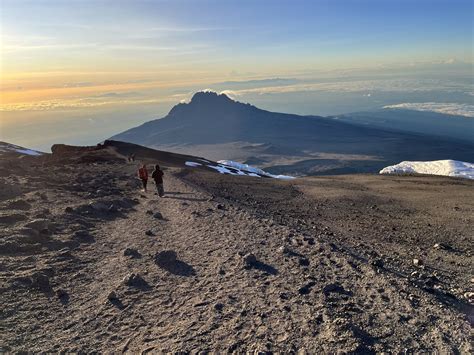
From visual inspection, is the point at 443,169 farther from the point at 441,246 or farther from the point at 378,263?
the point at 378,263

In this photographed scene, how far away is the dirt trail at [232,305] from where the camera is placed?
7.99 meters

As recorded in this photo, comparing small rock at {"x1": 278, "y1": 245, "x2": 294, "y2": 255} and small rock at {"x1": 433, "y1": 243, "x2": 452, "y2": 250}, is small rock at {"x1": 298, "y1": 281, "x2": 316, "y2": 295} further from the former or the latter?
small rock at {"x1": 433, "y1": 243, "x2": 452, "y2": 250}

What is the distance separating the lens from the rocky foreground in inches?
322

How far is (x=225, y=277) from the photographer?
35.7 ft

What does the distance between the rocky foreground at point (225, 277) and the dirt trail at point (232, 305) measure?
0.11 ft

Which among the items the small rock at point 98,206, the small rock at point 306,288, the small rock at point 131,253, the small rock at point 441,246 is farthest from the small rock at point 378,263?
the small rock at point 98,206

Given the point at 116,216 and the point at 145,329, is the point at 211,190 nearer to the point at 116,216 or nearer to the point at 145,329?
the point at 116,216

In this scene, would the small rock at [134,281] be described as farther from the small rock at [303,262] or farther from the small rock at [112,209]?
the small rock at [112,209]

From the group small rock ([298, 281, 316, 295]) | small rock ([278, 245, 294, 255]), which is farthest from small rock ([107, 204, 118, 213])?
small rock ([298, 281, 316, 295])

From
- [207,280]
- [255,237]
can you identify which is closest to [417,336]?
[207,280]

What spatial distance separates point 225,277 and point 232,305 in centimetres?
160

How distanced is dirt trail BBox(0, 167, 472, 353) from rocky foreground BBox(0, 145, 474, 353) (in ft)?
0.11

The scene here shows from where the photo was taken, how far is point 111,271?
465 inches

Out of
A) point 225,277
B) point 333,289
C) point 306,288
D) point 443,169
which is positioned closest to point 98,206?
point 225,277
